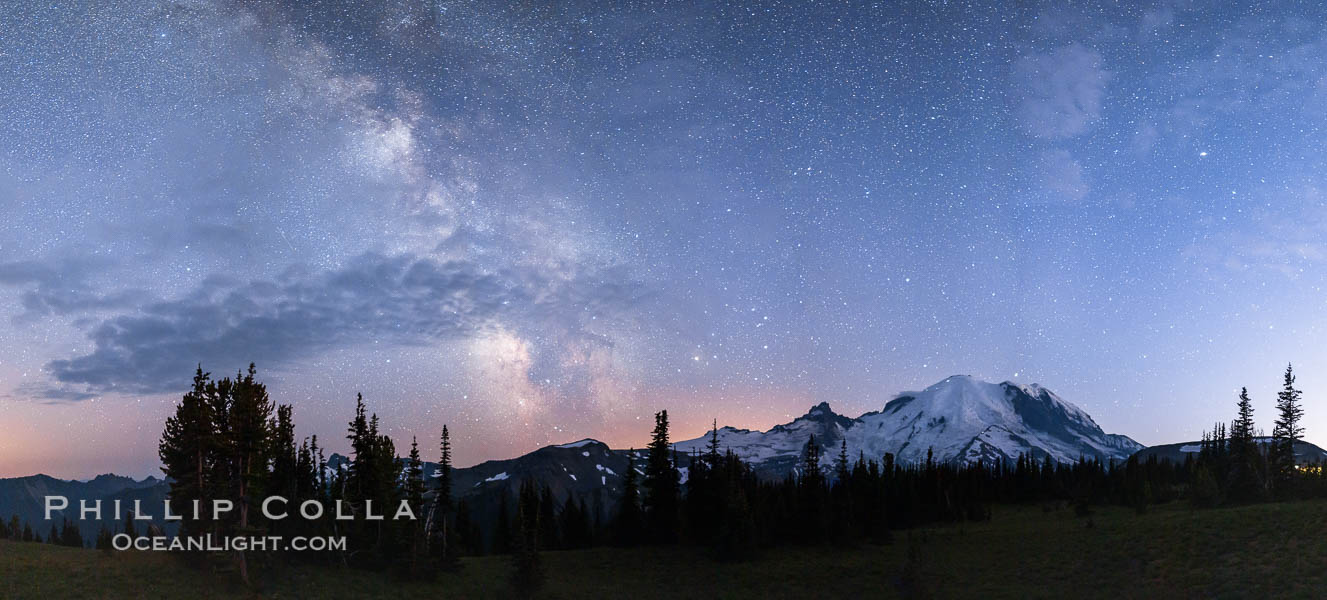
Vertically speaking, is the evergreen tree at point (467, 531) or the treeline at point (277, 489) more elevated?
the treeline at point (277, 489)

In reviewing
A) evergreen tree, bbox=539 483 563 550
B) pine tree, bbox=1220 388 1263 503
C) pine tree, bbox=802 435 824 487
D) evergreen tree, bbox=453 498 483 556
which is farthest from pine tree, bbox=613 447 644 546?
pine tree, bbox=1220 388 1263 503

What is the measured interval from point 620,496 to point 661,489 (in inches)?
184

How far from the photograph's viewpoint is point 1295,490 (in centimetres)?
8581

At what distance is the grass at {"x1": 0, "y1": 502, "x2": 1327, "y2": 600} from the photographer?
149ft

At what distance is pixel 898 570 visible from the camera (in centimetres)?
6141

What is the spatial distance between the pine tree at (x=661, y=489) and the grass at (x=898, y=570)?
129 inches

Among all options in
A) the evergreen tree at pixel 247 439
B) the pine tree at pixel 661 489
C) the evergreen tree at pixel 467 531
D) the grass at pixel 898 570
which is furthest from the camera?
the evergreen tree at pixel 467 531

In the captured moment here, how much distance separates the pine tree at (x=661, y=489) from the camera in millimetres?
77875

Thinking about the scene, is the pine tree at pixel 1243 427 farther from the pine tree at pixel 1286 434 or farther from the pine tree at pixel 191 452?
the pine tree at pixel 191 452

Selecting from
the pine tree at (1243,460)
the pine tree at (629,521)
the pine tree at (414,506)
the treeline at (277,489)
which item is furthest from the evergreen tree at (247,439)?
the pine tree at (1243,460)

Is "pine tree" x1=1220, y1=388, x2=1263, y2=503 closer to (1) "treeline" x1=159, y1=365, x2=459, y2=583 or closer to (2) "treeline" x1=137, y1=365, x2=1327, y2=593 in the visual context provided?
(2) "treeline" x1=137, y1=365, x2=1327, y2=593

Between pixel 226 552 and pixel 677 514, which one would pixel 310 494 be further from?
pixel 677 514

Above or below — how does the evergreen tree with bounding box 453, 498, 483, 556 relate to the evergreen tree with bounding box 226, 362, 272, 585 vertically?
below

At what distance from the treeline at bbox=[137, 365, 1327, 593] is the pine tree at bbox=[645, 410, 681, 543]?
0.47 ft
